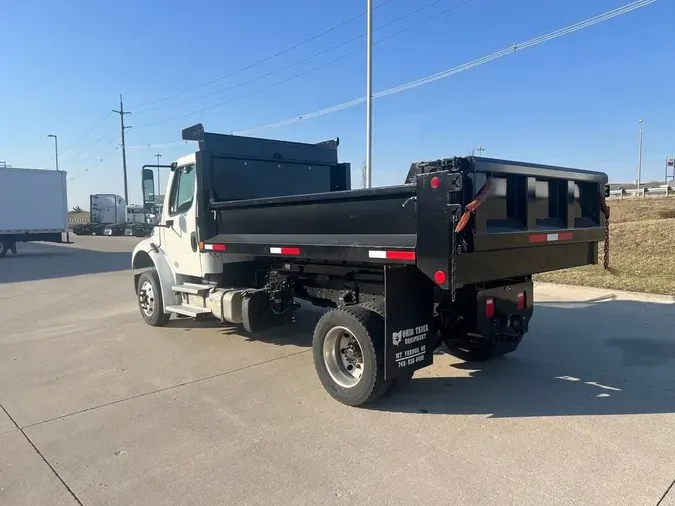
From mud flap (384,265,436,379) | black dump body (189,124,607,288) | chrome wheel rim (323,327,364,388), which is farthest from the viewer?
chrome wheel rim (323,327,364,388)

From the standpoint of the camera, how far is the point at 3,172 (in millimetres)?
23234

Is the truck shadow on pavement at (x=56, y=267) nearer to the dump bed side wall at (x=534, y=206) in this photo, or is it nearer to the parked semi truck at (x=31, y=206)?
the parked semi truck at (x=31, y=206)

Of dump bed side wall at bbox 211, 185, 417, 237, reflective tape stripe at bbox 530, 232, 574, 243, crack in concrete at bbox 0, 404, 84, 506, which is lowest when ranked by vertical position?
crack in concrete at bbox 0, 404, 84, 506

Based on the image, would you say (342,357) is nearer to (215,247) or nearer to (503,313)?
(503,313)

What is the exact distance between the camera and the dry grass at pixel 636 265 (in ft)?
35.4

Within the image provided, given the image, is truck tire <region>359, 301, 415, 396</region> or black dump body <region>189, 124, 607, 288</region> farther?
truck tire <region>359, 301, 415, 396</region>

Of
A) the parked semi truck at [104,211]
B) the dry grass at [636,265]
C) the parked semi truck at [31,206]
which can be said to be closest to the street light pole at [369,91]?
the dry grass at [636,265]

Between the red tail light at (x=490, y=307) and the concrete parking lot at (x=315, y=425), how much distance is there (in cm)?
80

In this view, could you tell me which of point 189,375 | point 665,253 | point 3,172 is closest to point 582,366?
point 189,375

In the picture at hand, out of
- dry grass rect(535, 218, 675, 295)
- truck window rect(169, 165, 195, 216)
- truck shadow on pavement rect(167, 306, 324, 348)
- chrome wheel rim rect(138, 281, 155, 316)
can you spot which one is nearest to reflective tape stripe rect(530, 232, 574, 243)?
truck shadow on pavement rect(167, 306, 324, 348)

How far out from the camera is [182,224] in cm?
723

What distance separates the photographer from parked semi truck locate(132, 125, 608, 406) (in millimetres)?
3906

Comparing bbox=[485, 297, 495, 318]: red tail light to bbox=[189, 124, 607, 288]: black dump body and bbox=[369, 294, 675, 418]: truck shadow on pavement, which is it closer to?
bbox=[189, 124, 607, 288]: black dump body

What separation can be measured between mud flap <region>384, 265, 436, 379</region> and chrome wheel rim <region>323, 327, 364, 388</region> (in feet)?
1.65
